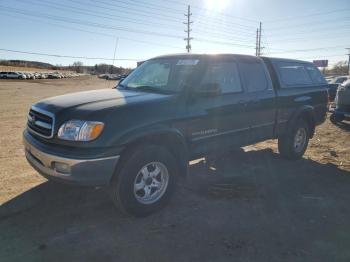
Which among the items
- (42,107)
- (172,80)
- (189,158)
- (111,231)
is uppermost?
(172,80)

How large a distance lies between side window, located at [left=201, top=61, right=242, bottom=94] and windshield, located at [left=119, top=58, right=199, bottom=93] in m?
0.23

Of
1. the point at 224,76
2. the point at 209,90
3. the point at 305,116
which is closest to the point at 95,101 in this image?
the point at 209,90

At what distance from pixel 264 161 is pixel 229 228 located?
312cm

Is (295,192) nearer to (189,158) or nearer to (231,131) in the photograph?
(231,131)

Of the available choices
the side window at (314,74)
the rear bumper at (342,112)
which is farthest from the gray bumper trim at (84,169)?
the rear bumper at (342,112)

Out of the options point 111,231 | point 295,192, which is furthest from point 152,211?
point 295,192

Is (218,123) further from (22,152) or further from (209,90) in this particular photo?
(22,152)

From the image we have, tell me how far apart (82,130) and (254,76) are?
3221mm

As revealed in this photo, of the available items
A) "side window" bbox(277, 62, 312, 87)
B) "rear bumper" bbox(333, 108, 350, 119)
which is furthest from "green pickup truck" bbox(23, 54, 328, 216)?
"rear bumper" bbox(333, 108, 350, 119)

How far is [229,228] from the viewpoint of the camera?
392cm

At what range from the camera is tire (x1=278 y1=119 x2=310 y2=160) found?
6.65 m

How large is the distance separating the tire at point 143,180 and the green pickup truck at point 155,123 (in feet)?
0.04

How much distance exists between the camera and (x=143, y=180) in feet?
13.5

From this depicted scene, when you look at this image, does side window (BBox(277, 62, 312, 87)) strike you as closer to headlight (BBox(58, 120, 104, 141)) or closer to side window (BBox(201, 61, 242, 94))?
side window (BBox(201, 61, 242, 94))
